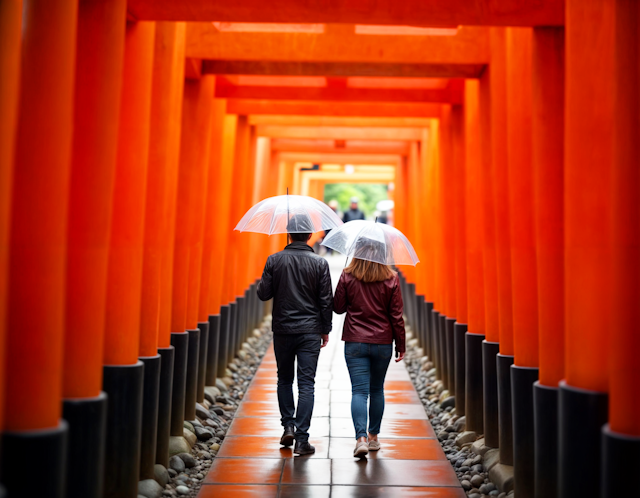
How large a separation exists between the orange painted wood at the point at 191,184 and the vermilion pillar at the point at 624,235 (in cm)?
469

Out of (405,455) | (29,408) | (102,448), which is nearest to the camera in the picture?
(29,408)

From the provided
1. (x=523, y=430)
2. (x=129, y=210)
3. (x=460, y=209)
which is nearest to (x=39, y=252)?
(x=129, y=210)

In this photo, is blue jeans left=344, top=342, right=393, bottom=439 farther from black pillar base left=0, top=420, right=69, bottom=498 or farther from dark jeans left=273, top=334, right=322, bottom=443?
black pillar base left=0, top=420, right=69, bottom=498

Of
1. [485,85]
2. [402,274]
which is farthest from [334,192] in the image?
[485,85]

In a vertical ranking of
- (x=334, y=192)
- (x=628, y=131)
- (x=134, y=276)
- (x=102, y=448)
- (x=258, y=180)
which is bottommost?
(x=102, y=448)

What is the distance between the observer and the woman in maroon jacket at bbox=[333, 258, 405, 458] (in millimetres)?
6254

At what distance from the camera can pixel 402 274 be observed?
58.9 feet

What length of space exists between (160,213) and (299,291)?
1236mm

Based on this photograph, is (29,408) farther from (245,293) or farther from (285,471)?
(245,293)

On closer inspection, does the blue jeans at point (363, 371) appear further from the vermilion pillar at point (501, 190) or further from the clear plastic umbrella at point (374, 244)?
the vermilion pillar at point (501, 190)

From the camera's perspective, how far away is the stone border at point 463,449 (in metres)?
6.00

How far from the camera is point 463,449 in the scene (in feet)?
23.6

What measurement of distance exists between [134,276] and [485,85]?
392 centimetres

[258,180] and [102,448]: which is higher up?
[258,180]
